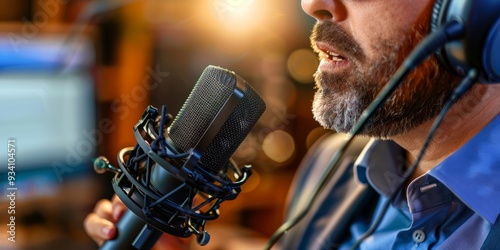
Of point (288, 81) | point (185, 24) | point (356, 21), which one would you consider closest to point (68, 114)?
point (185, 24)

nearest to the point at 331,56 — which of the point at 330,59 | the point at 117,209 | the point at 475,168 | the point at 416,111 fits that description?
the point at 330,59

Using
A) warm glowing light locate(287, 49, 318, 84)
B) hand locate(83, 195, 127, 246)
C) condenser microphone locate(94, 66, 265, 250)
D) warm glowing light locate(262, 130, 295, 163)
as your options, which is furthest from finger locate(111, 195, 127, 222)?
warm glowing light locate(287, 49, 318, 84)

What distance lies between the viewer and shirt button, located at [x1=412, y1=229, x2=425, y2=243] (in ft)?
2.91

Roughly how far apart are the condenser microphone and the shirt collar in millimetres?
326

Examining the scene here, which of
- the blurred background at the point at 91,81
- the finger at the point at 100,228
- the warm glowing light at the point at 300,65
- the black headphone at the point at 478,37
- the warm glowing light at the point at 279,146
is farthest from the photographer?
the warm glowing light at the point at 300,65

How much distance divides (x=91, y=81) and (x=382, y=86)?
4.43ft

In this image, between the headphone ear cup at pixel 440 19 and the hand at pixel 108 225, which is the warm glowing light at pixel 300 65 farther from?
the headphone ear cup at pixel 440 19

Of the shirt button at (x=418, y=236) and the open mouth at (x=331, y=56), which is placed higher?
the open mouth at (x=331, y=56)

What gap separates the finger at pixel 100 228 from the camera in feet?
2.59

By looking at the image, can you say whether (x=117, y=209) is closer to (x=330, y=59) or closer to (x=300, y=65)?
(x=330, y=59)

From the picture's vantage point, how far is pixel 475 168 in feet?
2.80

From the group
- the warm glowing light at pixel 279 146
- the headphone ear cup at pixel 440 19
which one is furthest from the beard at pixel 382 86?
the warm glowing light at pixel 279 146

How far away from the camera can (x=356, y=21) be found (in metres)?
0.85

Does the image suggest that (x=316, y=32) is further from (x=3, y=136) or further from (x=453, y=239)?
(x=3, y=136)
